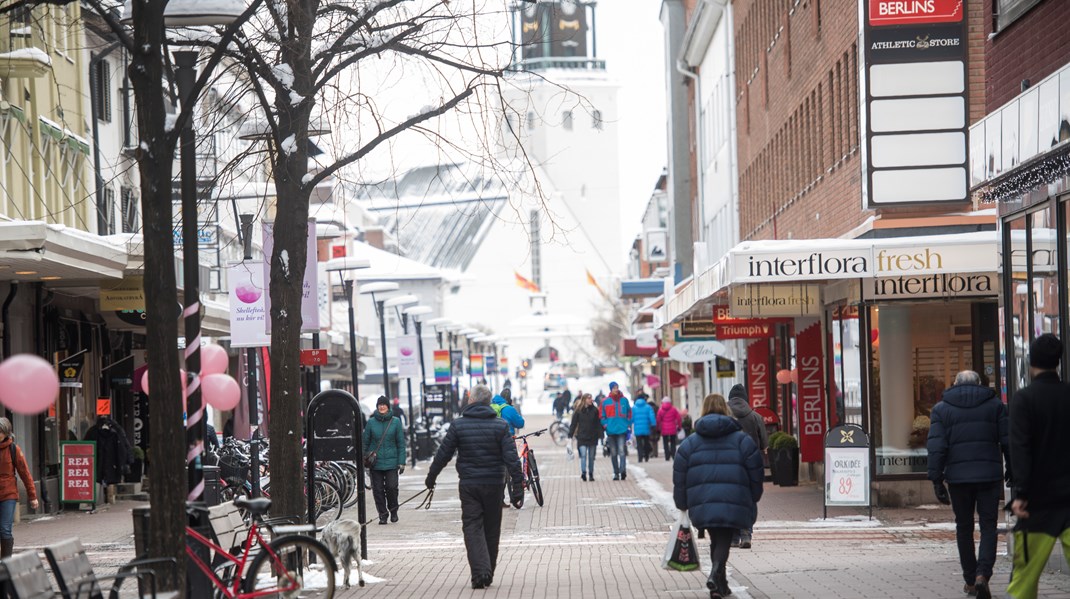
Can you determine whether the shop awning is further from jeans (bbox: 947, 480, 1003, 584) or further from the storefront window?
jeans (bbox: 947, 480, 1003, 584)

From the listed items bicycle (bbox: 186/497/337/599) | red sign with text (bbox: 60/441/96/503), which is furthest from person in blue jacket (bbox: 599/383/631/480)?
bicycle (bbox: 186/497/337/599)

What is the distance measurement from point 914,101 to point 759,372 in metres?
15.0

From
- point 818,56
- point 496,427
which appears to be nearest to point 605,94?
point 818,56

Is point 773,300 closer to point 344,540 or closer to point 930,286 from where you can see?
point 930,286

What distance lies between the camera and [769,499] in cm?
2389

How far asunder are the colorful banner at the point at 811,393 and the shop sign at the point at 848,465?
7.28 m

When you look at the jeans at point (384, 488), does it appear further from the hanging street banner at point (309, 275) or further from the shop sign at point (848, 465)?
the shop sign at point (848, 465)

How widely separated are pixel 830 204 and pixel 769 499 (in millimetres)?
4638

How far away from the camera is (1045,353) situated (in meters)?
9.43

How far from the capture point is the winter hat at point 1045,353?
30.9ft

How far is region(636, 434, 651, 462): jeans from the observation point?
40.3 meters

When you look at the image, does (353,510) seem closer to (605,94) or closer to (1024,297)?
(1024,297)

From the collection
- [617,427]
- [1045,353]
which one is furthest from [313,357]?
[1045,353]

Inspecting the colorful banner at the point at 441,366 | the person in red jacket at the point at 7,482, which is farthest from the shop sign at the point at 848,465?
the colorful banner at the point at 441,366
